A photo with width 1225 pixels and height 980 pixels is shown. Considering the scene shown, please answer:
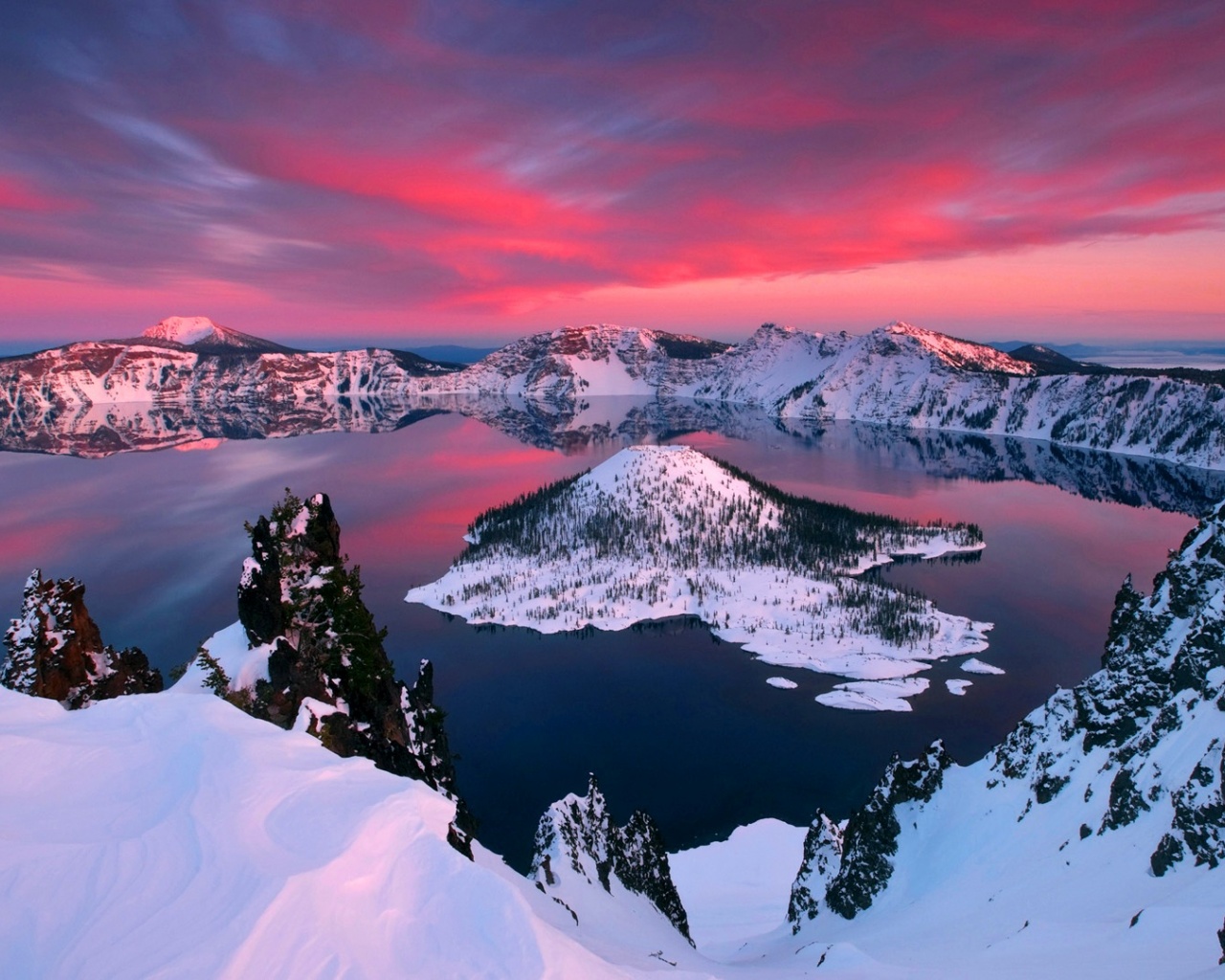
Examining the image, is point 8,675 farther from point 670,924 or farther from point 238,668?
point 670,924

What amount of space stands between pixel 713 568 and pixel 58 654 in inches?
4744

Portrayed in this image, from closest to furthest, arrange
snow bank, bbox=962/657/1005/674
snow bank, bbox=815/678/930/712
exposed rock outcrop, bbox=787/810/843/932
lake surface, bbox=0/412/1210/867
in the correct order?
exposed rock outcrop, bbox=787/810/843/932 → lake surface, bbox=0/412/1210/867 → snow bank, bbox=815/678/930/712 → snow bank, bbox=962/657/1005/674

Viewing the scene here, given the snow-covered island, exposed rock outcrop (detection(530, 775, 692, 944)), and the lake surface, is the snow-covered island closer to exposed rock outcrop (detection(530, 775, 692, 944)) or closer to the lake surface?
the lake surface

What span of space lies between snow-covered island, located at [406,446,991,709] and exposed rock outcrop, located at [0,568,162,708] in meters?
78.3

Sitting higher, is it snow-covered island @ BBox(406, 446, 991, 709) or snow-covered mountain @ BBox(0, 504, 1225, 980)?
snow-covered mountain @ BBox(0, 504, 1225, 980)

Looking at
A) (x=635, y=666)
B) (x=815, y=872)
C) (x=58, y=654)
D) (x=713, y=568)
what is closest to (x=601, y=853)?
(x=815, y=872)

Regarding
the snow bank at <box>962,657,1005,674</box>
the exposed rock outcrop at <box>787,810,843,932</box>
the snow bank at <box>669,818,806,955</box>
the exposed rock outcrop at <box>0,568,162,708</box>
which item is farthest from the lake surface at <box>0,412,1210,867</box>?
the exposed rock outcrop at <box>0,568,162,708</box>

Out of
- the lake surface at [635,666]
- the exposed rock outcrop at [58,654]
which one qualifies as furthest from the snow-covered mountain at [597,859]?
the lake surface at [635,666]

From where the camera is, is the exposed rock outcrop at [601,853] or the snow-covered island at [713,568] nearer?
the exposed rock outcrop at [601,853]

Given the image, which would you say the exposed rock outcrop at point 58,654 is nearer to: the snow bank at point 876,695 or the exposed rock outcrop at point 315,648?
the exposed rock outcrop at point 315,648

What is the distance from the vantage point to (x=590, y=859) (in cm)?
3997

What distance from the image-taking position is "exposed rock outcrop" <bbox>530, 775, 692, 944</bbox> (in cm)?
3719

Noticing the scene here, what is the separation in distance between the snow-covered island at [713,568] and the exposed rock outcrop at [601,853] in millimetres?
48850

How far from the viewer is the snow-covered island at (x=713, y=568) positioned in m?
107
